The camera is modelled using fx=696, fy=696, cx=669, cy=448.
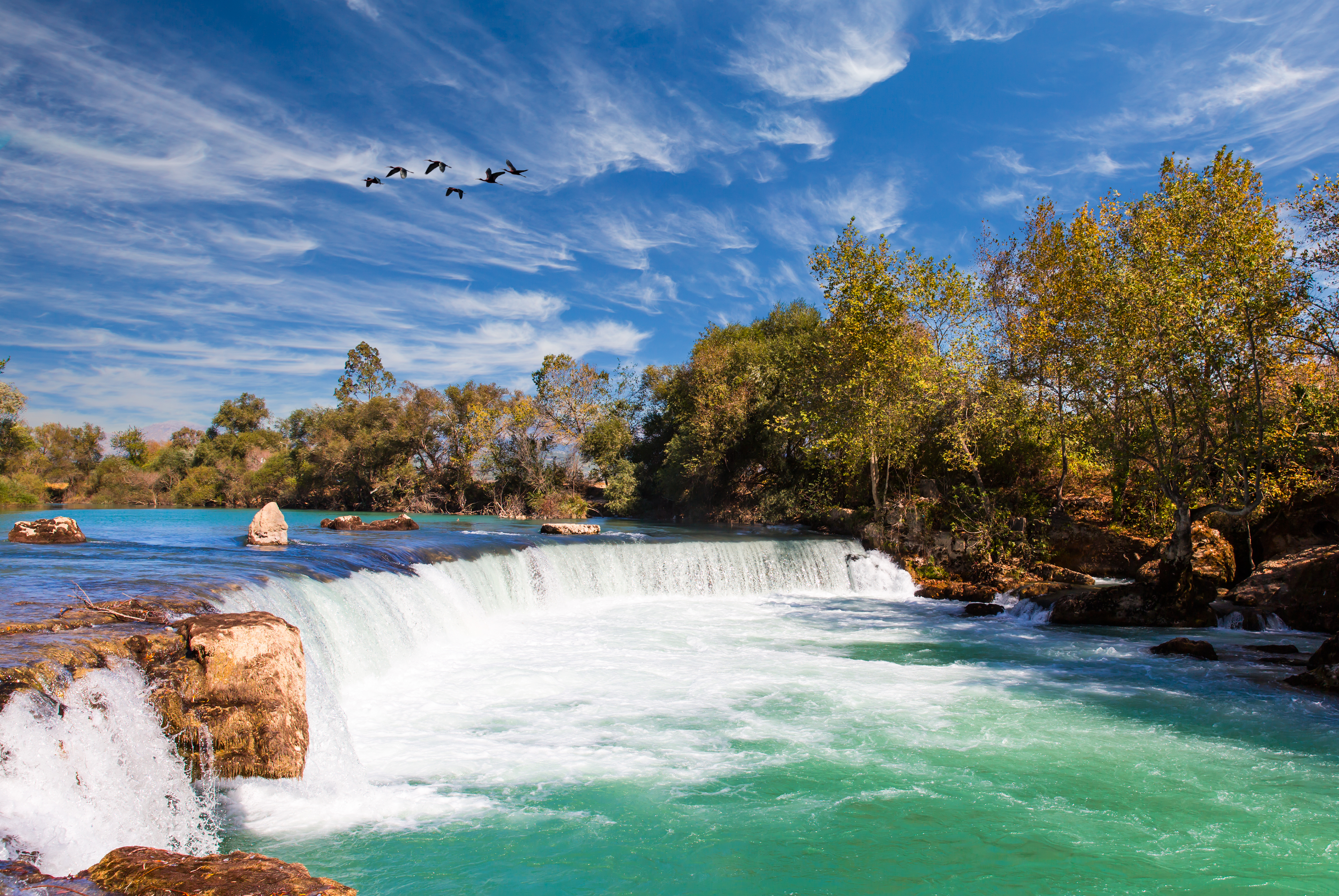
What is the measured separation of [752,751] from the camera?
23.7ft

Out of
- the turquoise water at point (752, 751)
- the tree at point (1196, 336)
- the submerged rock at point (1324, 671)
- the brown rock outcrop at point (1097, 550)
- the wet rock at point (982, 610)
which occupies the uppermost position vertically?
the tree at point (1196, 336)

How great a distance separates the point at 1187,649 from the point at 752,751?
27.4 feet

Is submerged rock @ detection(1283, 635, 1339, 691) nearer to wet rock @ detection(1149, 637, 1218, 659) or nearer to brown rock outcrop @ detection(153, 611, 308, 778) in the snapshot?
wet rock @ detection(1149, 637, 1218, 659)

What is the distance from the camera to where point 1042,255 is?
17359 mm

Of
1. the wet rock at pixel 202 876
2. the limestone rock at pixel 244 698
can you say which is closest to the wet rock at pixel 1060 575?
the limestone rock at pixel 244 698

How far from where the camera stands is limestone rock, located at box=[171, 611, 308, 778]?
18.3 ft

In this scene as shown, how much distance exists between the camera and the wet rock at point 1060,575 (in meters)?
16.6

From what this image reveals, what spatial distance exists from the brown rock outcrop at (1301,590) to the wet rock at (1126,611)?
2.94 ft

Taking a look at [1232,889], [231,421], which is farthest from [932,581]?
[231,421]

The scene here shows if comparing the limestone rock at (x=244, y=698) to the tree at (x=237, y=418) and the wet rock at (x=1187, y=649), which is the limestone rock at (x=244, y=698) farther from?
the tree at (x=237, y=418)

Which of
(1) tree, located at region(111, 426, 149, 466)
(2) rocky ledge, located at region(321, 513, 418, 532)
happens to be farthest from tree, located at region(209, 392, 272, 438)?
(2) rocky ledge, located at region(321, 513, 418, 532)

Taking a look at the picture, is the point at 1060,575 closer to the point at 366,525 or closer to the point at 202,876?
the point at 202,876

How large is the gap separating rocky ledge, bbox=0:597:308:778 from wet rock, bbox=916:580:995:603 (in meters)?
14.6

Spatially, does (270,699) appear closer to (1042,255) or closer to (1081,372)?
(1081,372)
